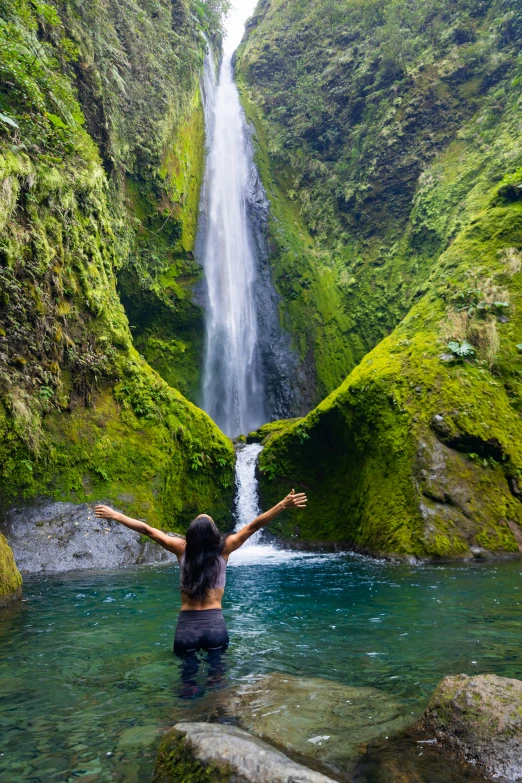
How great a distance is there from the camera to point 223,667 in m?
3.87

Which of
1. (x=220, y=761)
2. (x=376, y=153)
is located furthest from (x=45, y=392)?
(x=376, y=153)

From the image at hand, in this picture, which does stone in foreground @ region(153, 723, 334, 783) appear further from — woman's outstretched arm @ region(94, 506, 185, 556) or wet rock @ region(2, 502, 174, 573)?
wet rock @ region(2, 502, 174, 573)

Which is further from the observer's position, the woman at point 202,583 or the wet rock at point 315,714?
the woman at point 202,583

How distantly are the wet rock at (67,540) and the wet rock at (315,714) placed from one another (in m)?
6.50

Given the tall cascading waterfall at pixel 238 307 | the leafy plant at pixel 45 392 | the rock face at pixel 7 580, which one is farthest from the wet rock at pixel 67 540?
the tall cascading waterfall at pixel 238 307

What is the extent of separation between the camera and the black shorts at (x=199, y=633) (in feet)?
12.5

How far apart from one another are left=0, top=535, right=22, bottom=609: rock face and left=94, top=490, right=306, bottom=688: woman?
322 cm

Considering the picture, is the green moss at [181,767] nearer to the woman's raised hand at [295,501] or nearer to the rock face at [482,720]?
the rock face at [482,720]

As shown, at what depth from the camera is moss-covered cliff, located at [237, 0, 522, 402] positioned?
20.9m

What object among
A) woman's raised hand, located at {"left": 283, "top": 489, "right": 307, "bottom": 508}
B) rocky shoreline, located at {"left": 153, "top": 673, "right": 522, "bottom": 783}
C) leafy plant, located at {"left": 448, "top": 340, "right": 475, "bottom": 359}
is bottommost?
rocky shoreline, located at {"left": 153, "top": 673, "right": 522, "bottom": 783}

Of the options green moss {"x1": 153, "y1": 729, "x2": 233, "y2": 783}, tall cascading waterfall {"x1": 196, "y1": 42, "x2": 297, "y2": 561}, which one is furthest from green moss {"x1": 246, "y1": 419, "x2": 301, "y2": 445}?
green moss {"x1": 153, "y1": 729, "x2": 233, "y2": 783}

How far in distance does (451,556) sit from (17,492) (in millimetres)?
8169

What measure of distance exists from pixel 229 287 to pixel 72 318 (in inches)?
420

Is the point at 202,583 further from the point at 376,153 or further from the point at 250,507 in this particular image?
the point at 376,153
